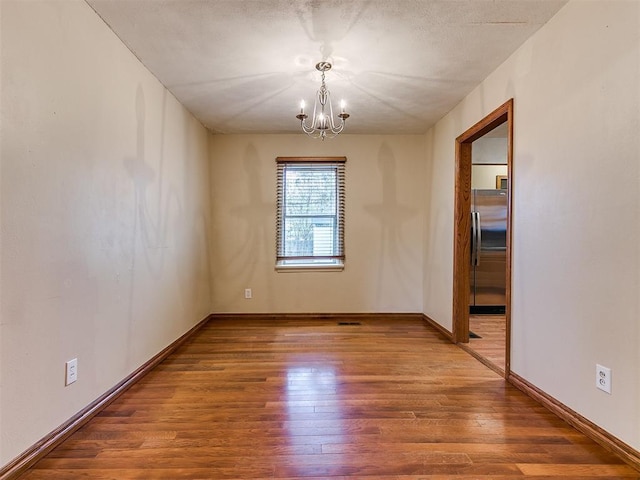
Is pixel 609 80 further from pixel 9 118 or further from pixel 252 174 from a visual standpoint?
pixel 252 174

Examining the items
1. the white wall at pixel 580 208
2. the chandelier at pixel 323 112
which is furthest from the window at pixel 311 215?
the white wall at pixel 580 208

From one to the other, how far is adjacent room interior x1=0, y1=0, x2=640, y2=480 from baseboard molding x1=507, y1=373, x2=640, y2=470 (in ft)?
0.03

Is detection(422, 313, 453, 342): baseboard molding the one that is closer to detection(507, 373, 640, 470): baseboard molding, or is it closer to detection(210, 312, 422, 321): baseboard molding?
detection(210, 312, 422, 321): baseboard molding

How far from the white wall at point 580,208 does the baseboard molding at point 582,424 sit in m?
0.04

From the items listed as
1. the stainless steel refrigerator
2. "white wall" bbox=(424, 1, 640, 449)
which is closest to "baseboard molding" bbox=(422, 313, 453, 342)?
the stainless steel refrigerator

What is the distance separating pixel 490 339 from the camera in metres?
3.49

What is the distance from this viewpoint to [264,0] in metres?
1.91

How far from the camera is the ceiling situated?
6.50 ft

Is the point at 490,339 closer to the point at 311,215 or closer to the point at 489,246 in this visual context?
the point at 489,246

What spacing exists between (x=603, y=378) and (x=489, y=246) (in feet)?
9.25

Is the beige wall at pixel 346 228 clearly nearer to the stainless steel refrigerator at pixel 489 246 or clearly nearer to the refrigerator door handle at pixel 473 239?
the refrigerator door handle at pixel 473 239

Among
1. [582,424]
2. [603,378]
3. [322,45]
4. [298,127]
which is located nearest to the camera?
[603,378]

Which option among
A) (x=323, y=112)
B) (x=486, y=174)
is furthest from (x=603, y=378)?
(x=486, y=174)

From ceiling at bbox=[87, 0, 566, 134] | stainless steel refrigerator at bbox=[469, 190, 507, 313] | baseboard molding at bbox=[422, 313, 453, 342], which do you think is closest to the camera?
ceiling at bbox=[87, 0, 566, 134]
